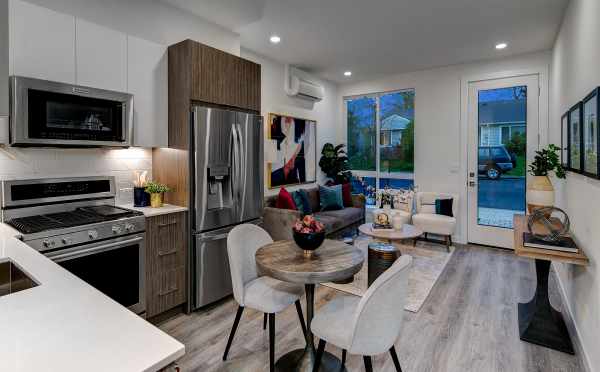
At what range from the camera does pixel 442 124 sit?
5266 millimetres

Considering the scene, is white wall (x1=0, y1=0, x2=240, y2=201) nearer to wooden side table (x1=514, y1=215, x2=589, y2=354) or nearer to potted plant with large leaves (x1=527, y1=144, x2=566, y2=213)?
wooden side table (x1=514, y1=215, x2=589, y2=354)

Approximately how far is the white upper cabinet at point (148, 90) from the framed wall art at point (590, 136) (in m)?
3.16

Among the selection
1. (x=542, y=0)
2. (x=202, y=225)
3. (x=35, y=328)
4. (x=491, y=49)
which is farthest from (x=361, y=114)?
(x=35, y=328)

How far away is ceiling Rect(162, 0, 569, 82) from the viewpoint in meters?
3.18

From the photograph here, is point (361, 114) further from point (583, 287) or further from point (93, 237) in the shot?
point (93, 237)

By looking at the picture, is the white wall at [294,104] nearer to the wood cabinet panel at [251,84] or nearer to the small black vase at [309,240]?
the wood cabinet panel at [251,84]

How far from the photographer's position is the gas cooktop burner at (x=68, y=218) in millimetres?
2075

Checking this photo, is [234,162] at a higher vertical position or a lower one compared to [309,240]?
higher

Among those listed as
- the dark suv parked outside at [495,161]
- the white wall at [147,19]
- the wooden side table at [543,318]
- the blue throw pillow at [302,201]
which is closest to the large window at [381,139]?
the dark suv parked outside at [495,161]

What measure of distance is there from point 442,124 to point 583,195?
10.2ft

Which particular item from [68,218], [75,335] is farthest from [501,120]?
[75,335]

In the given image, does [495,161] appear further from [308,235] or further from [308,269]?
[308,269]

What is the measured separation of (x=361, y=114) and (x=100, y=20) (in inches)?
179

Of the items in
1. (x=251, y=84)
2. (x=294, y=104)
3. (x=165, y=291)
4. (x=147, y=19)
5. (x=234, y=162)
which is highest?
(x=147, y=19)
